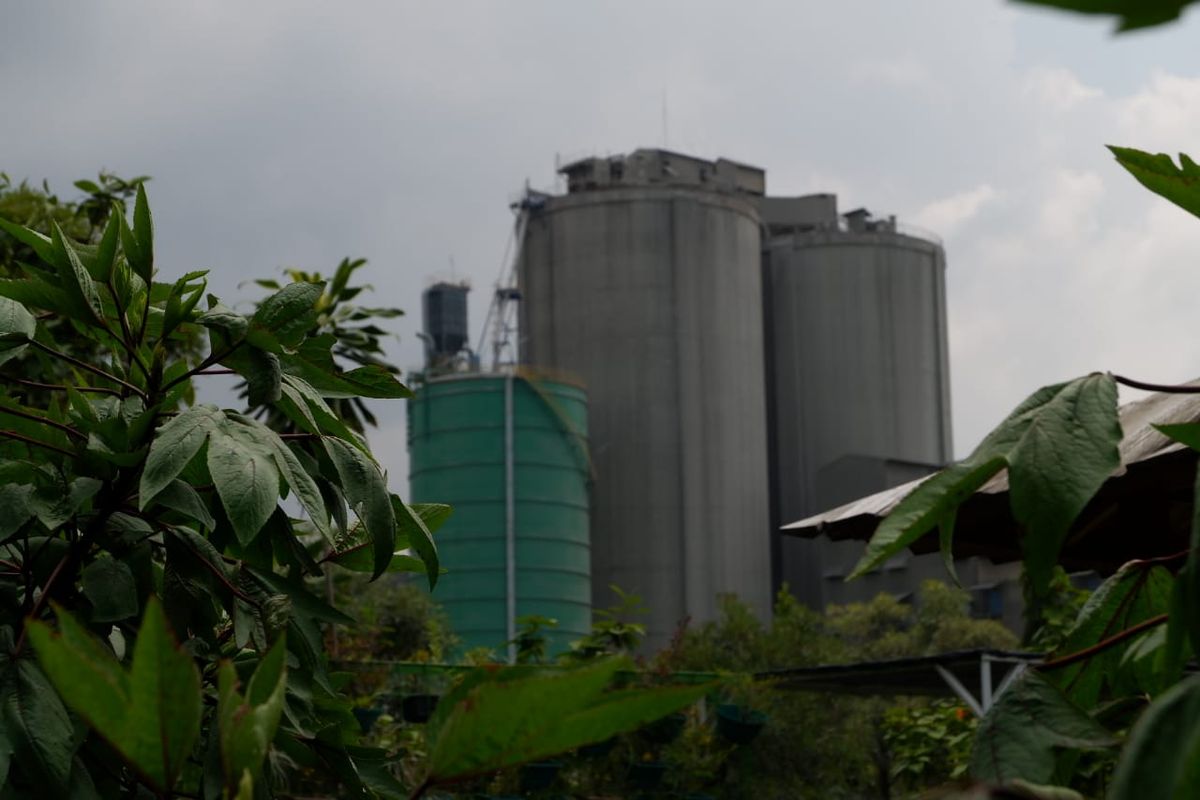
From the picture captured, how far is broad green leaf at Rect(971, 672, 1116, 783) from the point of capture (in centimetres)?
91

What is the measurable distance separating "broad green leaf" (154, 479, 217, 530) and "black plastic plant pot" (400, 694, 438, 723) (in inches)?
459

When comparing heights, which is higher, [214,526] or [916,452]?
[916,452]

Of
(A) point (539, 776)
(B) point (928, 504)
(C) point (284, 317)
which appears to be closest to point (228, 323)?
(C) point (284, 317)

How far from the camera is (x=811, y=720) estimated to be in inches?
914

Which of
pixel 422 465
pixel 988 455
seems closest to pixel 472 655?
pixel 988 455

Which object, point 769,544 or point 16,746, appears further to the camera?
point 769,544

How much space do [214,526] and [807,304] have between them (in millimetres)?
47452

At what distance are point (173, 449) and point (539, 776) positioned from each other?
12.0 metres

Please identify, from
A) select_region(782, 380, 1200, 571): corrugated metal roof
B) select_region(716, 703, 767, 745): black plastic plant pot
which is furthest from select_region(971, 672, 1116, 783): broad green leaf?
select_region(716, 703, 767, 745): black plastic plant pot

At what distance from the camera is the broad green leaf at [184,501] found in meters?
1.54

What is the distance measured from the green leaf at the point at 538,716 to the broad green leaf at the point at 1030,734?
0.27m

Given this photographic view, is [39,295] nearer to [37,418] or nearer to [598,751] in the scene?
[37,418]

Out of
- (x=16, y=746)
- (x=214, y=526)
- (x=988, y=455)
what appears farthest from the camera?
(x=214, y=526)

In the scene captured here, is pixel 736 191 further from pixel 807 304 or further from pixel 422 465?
pixel 422 465
